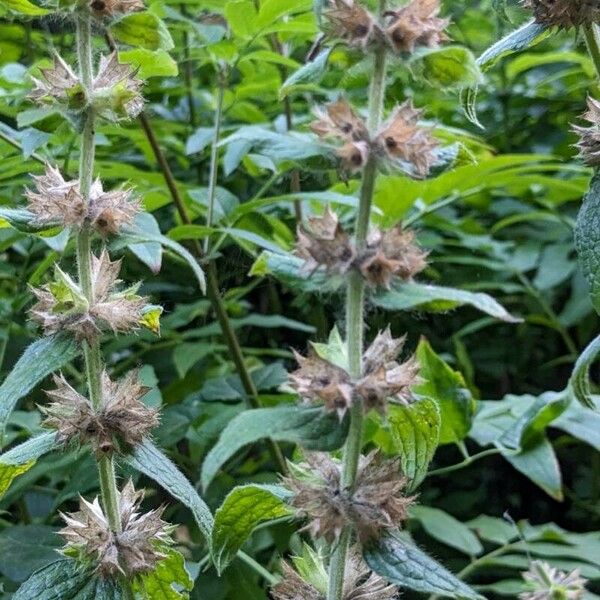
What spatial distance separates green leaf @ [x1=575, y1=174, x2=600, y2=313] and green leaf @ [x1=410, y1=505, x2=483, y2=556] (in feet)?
1.98

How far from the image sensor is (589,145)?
2.39 ft

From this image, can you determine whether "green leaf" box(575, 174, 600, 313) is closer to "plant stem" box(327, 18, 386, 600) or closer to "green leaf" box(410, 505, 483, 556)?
"plant stem" box(327, 18, 386, 600)

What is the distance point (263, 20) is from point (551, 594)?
698 millimetres

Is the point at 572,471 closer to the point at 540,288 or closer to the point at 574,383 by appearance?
the point at 540,288

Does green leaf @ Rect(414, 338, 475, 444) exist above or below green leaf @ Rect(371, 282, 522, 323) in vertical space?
below

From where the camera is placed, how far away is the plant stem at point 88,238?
664 millimetres

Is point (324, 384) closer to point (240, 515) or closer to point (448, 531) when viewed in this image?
point (240, 515)

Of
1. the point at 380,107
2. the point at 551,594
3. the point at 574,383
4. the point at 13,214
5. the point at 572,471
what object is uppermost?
the point at 380,107

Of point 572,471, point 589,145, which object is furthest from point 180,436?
point 572,471

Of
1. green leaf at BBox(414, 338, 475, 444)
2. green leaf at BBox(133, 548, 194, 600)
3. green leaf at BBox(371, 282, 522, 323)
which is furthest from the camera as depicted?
green leaf at BBox(414, 338, 475, 444)

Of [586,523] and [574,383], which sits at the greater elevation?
[574,383]

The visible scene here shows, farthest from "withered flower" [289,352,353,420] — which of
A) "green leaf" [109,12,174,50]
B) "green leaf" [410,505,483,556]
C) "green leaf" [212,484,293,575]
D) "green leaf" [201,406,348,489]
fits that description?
"green leaf" [410,505,483,556]

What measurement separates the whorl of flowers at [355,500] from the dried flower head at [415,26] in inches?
10.5

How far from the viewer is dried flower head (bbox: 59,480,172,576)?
672mm
